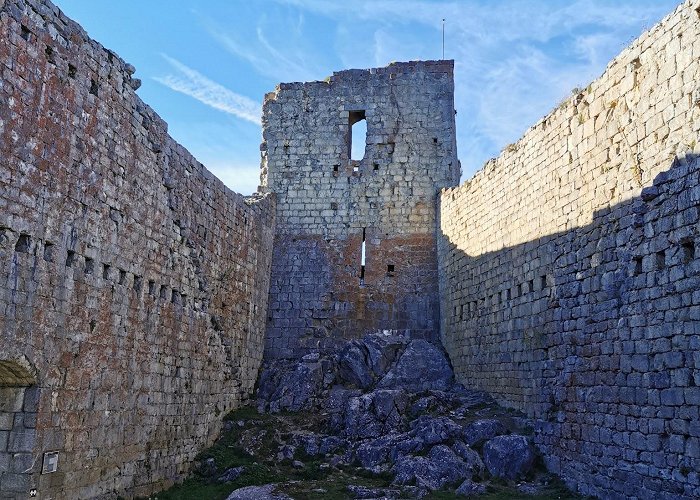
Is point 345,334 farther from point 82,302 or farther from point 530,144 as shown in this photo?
point 82,302

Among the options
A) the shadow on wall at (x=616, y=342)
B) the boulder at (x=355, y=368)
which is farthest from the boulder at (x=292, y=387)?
the shadow on wall at (x=616, y=342)

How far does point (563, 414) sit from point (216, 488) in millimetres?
6356

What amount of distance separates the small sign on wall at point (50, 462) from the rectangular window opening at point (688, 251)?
8820mm

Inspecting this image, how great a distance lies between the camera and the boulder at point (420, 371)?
16031 mm

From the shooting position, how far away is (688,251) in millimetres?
8391

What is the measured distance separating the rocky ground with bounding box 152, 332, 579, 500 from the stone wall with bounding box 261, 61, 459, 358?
1456 millimetres

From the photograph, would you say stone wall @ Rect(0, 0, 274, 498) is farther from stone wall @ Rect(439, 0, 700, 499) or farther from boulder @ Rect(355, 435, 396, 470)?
stone wall @ Rect(439, 0, 700, 499)

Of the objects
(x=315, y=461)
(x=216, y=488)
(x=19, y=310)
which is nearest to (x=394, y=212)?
(x=315, y=461)

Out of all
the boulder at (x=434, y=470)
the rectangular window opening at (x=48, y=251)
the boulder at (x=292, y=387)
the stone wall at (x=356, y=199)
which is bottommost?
the boulder at (x=434, y=470)

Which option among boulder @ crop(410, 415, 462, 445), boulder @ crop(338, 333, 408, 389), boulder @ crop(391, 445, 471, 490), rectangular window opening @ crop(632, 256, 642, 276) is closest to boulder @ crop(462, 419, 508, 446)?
boulder @ crop(410, 415, 462, 445)

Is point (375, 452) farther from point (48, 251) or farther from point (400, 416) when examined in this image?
point (48, 251)

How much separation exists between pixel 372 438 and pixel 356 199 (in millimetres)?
8204

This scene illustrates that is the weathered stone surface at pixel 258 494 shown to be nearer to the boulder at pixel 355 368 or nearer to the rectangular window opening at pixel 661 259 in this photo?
the boulder at pixel 355 368

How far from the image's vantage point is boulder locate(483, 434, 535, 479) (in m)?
11.4
